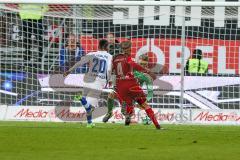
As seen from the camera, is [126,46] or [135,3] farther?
[135,3]

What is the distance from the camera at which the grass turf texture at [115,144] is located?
12156mm

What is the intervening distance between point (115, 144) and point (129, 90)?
505 cm

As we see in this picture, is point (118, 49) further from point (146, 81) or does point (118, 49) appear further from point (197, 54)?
point (197, 54)

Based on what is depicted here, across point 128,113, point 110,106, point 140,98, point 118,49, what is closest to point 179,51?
point 118,49

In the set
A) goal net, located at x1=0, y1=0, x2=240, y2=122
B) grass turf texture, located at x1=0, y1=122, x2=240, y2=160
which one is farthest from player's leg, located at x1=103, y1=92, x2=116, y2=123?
grass turf texture, located at x1=0, y1=122, x2=240, y2=160

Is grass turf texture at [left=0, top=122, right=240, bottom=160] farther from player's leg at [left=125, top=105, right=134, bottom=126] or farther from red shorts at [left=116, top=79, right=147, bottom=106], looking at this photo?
player's leg at [left=125, top=105, right=134, bottom=126]

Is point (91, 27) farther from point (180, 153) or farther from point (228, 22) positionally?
point (180, 153)

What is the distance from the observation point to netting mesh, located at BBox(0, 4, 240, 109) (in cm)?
2231

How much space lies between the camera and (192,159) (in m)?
11.8

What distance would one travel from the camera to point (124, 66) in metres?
18.8

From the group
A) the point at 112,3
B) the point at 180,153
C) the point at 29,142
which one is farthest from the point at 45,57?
the point at 180,153

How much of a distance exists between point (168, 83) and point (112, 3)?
3.35 metres

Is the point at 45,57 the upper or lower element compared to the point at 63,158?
upper

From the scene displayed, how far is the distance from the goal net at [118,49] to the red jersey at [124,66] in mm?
3198
